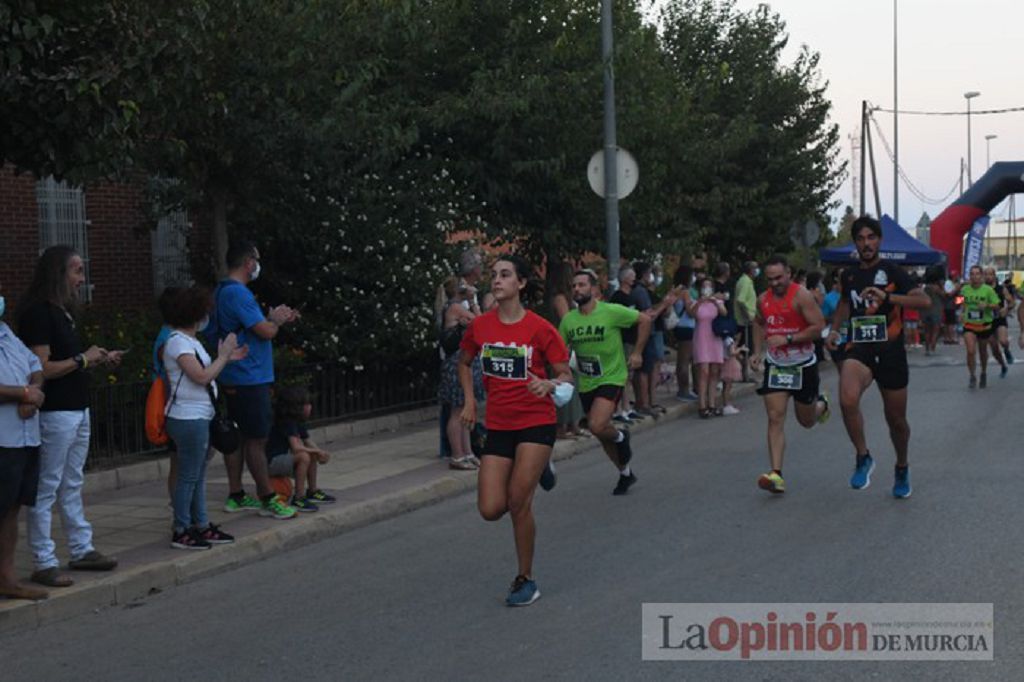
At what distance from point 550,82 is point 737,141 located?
8.58 m

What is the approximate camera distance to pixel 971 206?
35188mm

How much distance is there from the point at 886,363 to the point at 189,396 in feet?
16.8

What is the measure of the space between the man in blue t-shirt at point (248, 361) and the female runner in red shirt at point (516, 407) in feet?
7.55

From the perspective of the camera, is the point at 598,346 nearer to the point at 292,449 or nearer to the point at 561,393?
the point at 292,449

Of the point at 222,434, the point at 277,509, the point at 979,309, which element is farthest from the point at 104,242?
the point at 979,309

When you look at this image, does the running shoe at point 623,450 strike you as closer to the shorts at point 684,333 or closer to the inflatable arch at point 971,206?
the shorts at point 684,333

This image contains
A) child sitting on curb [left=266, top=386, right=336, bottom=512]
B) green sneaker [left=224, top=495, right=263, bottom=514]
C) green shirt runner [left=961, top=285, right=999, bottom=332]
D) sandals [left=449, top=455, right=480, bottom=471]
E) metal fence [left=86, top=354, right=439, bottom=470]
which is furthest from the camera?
green shirt runner [left=961, top=285, right=999, bottom=332]

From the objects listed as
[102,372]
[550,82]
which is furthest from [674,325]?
[102,372]

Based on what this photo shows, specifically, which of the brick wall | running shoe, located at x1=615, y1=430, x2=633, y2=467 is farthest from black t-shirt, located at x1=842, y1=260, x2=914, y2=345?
the brick wall

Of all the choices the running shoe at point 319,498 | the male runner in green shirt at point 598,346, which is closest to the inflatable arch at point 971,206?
the male runner in green shirt at point 598,346

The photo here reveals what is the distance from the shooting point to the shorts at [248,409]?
9141 millimetres

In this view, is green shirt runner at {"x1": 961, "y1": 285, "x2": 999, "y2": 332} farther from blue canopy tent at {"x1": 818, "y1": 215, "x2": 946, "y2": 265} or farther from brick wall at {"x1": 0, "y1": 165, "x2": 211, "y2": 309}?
brick wall at {"x1": 0, "y1": 165, "x2": 211, "y2": 309}

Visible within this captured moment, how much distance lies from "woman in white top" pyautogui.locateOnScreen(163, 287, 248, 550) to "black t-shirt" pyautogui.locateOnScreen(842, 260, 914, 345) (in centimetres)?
465

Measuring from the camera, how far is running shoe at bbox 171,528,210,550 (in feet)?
26.9
